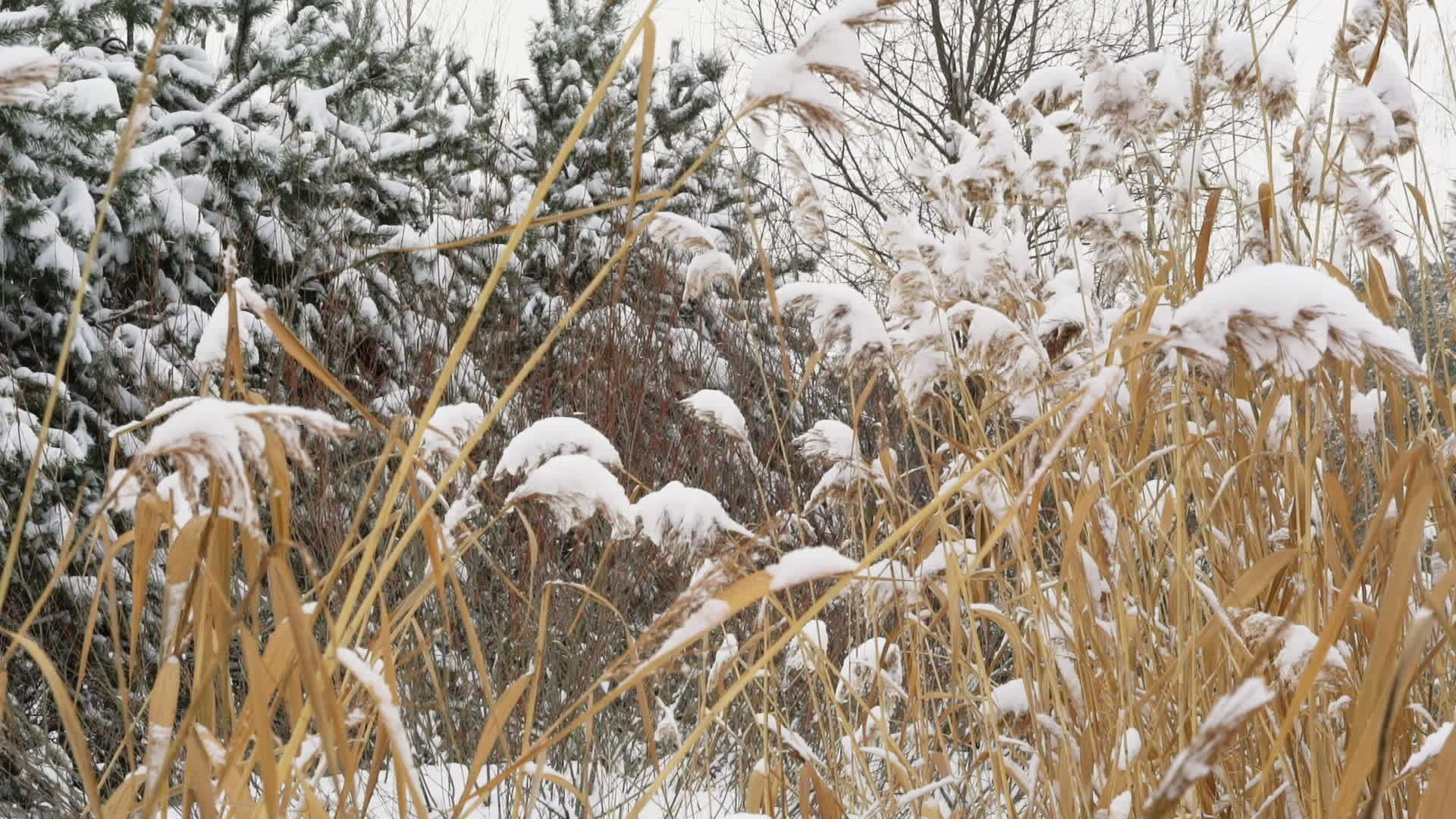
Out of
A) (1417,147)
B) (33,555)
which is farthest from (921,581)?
(33,555)

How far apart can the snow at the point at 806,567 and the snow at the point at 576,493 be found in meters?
0.23

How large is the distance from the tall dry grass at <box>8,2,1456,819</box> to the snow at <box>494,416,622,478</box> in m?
0.05

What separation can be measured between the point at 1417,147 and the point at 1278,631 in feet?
4.10

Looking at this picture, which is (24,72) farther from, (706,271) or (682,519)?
(706,271)

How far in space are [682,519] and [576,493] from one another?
18 centimetres

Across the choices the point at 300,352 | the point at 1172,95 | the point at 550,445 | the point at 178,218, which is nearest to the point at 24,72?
the point at 300,352

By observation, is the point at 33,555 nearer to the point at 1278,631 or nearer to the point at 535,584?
the point at 535,584

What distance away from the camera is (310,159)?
189 inches

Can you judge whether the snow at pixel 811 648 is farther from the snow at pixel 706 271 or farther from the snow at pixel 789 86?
the snow at pixel 789 86

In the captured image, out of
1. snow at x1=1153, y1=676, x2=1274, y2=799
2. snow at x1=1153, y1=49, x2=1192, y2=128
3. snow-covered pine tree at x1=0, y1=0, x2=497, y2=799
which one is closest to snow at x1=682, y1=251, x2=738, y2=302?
snow at x1=1153, y1=49, x2=1192, y2=128

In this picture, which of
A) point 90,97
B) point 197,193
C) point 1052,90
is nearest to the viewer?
point 1052,90

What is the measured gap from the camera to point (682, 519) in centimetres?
102

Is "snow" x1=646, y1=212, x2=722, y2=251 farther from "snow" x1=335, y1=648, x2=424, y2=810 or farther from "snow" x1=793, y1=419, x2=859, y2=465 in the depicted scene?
"snow" x1=335, y1=648, x2=424, y2=810

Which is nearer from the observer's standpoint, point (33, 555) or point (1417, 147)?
point (1417, 147)
